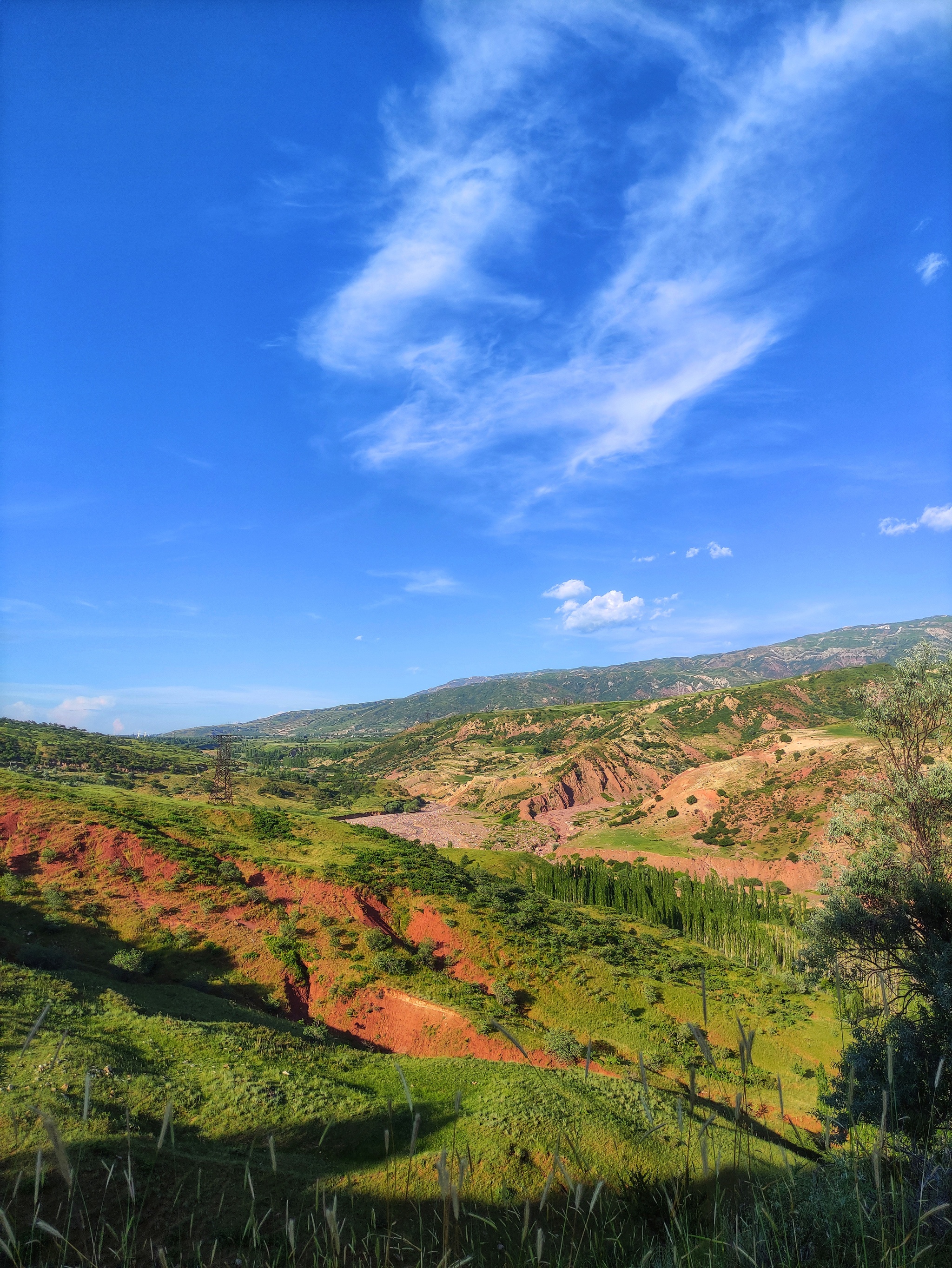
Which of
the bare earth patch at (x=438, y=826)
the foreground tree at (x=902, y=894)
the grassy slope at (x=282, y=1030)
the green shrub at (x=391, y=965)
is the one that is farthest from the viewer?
the bare earth patch at (x=438, y=826)

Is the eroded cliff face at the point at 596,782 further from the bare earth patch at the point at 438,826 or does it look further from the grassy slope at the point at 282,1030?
the grassy slope at the point at 282,1030

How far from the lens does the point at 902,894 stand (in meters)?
21.2

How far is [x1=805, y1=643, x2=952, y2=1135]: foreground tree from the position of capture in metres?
Result: 17.6

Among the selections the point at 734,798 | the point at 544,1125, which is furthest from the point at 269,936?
the point at 734,798

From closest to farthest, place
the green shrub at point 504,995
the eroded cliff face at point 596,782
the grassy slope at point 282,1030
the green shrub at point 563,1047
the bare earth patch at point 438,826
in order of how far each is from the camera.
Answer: the grassy slope at point 282,1030
the green shrub at point 563,1047
the green shrub at point 504,995
the bare earth patch at point 438,826
the eroded cliff face at point 596,782

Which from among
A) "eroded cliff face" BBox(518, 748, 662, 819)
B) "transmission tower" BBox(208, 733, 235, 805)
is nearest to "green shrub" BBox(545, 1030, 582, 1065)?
"transmission tower" BBox(208, 733, 235, 805)

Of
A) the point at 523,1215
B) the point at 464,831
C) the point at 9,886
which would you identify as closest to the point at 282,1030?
the point at 9,886

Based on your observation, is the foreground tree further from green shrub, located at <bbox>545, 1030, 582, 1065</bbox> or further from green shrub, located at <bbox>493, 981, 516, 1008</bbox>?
green shrub, located at <bbox>493, 981, 516, 1008</bbox>

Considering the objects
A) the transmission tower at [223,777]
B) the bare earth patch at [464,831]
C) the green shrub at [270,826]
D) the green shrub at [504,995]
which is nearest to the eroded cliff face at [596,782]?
the bare earth patch at [464,831]

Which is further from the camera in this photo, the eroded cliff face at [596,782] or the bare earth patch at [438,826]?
the eroded cliff face at [596,782]

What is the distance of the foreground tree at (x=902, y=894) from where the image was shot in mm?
17594

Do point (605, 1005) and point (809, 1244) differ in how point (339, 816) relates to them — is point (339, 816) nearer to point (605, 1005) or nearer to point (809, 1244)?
point (605, 1005)

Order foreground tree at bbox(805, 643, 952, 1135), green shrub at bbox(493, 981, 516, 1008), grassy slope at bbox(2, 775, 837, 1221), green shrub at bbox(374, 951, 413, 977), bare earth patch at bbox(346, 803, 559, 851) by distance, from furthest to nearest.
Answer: bare earth patch at bbox(346, 803, 559, 851), green shrub at bbox(374, 951, 413, 977), green shrub at bbox(493, 981, 516, 1008), foreground tree at bbox(805, 643, 952, 1135), grassy slope at bbox(2, 775, 837, 1221)

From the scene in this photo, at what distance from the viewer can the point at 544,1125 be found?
618 inches
